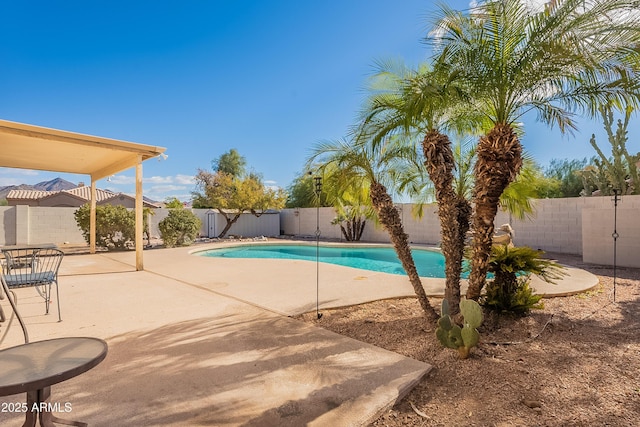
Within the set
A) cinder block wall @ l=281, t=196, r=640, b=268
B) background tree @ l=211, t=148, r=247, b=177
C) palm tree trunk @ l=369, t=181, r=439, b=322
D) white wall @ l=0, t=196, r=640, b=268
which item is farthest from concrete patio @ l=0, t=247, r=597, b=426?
background tree @ l=211, t=148, r=247, b=177

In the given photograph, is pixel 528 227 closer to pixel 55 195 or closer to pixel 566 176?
pixel 566 176

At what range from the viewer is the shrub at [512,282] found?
442cm

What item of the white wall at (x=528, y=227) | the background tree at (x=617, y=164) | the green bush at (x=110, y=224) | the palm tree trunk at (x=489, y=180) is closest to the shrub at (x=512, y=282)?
the palm tree trunk at (x=489, y=180)

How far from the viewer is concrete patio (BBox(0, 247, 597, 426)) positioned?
2445 mm

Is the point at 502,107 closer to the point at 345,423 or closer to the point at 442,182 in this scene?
the point at 442,182

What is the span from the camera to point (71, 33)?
1109 cm

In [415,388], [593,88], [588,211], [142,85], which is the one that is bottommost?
[415,388]

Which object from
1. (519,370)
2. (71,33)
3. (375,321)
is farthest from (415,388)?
(71,33)

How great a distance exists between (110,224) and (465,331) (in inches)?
559

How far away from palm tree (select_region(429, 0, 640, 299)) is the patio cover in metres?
7.87

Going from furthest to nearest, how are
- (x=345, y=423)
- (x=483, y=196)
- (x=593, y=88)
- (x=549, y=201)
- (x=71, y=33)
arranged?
(x=549, y=201) < (x=71, y=33) < (x=593, y=88) < (x=483, y=196) < (x=345, y=423)

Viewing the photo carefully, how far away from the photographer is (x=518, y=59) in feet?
12.5

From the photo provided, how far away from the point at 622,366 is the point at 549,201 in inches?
428

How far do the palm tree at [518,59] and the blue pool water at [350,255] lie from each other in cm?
Answer: 676
